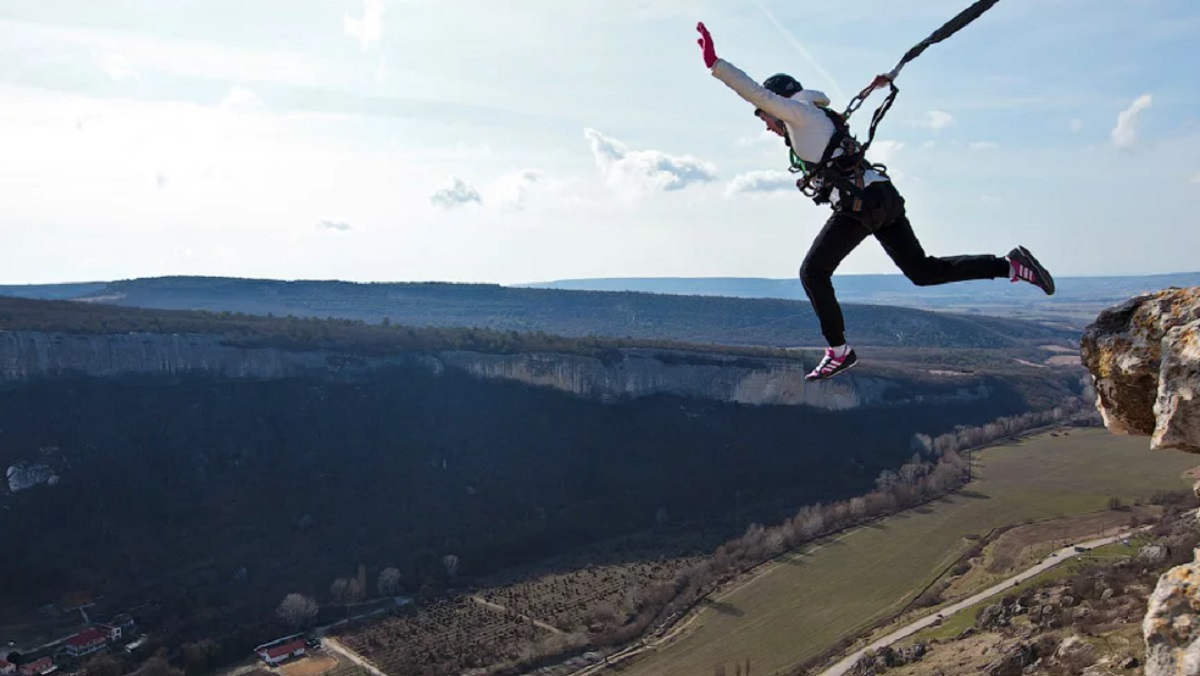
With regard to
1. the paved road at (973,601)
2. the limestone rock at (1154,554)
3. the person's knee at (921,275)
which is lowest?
the paved road at (973,601)

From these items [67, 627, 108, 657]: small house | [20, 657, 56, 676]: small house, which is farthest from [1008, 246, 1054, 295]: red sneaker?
[67, 627, 108, 657]: small house

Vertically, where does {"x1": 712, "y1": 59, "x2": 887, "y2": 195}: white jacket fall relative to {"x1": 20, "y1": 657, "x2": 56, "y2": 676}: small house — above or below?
above

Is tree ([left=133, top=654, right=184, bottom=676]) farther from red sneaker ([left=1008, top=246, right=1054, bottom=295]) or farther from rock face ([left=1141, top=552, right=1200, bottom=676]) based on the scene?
rock face ([left=1141, top=552, right=1200, bottom=676])

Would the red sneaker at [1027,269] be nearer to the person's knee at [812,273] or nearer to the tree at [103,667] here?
the person's knee at [812,273]

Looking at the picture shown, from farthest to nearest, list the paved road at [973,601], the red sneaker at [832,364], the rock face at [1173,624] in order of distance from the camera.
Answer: the paved road at [973,601]
the red sneaker at [832,364]
the rock face at [1173,624]

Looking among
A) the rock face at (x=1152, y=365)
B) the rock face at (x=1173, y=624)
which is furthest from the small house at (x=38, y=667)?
the rock face at (x=1173, y=624)

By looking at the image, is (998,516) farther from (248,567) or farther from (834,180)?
(834,180)

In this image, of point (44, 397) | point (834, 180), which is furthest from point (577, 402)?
point (834, 180)
